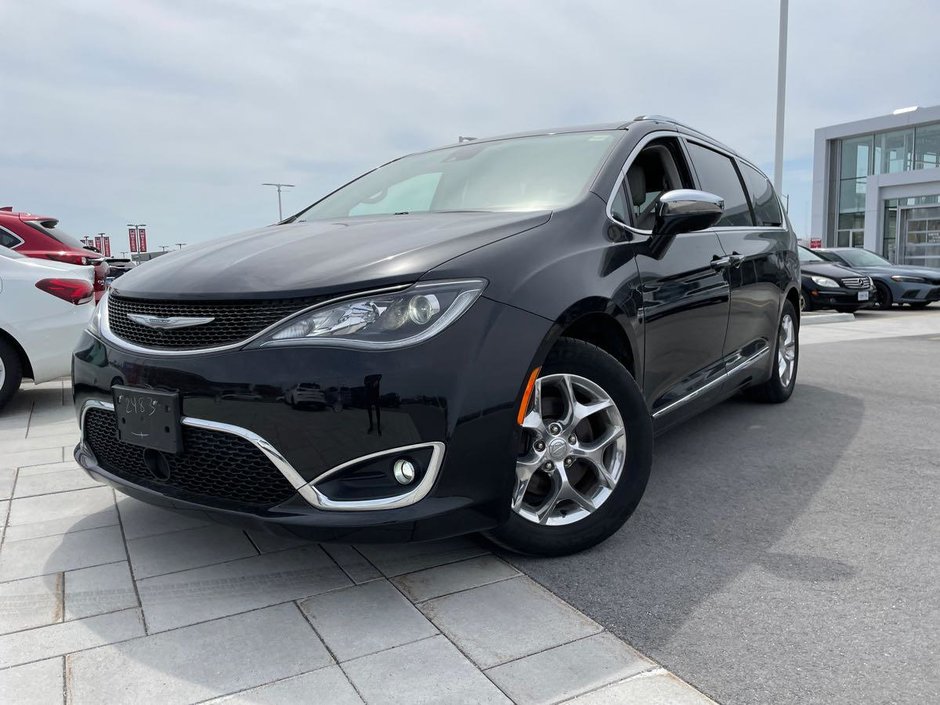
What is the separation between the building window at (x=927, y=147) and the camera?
2777cm

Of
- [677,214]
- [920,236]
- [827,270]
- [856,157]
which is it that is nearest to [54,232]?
[677,214]

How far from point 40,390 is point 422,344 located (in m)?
5.31

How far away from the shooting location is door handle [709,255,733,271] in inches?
145

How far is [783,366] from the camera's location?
5.25 m

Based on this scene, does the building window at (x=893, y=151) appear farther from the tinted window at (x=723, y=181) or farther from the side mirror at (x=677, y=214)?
the side mirror at (x=677, y=214)

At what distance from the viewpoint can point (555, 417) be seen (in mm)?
2594

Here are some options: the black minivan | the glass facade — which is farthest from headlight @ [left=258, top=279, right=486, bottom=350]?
the glass facade

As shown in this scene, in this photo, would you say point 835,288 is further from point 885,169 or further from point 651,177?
point 885,169

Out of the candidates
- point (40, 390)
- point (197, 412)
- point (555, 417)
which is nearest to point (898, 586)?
point (555, 417)

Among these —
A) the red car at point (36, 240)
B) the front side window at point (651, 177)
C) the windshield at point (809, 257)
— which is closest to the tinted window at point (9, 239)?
the red car at point (36, 240)

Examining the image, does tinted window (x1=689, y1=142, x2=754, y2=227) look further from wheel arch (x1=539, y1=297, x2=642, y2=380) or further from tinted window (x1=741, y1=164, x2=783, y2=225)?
wheel arch (x1=539, y1=297, x2=642, y2=380)

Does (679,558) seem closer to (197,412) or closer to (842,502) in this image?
(842,502)

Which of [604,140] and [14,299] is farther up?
[604,140]

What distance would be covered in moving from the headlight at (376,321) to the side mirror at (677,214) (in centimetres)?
121
